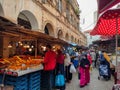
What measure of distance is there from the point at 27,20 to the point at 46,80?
20.3 ft

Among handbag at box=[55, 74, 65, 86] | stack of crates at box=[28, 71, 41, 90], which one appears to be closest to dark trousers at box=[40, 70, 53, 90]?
handbag at box=[55, 74, 65, 86]

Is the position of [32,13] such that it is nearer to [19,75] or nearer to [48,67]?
[48,67]

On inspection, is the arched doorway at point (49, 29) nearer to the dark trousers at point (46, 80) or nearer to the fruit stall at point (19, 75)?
the dark trousers at point (46, 80)

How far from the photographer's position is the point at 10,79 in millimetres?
6824

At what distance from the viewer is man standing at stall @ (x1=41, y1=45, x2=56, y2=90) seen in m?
8.55

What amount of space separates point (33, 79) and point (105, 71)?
5.99 metres

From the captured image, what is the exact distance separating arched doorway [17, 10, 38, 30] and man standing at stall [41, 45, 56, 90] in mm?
5069

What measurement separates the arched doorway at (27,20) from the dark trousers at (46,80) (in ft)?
16.5

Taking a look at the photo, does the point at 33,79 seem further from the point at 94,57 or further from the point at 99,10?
the point at 94,57

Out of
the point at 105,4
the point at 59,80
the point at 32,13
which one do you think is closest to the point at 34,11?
the point at 32,13

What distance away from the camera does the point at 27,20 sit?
14281mm

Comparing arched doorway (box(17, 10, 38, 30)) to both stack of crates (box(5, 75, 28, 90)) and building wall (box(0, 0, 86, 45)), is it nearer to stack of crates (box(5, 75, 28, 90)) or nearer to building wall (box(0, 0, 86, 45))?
building wall (box(0, 0, 86, 45))

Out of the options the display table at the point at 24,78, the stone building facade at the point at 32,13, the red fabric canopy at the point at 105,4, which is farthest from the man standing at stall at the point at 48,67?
the red fabric canopy at the point at 105,4

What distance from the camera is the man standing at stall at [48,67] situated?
8555 mm
